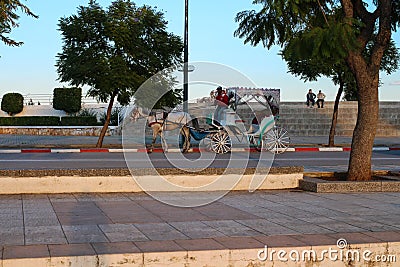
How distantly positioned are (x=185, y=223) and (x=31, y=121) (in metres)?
34.7

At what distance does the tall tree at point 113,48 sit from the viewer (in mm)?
24609

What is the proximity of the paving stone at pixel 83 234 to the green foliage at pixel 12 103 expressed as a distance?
125ft

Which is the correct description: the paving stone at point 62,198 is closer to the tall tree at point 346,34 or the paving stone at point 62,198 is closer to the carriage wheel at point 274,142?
the tall tree at point 346,34

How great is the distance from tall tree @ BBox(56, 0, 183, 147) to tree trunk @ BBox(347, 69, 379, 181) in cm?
1339

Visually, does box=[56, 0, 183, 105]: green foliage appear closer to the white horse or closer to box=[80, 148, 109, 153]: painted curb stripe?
box=[80, 148, 109, 153]: painted curb stripe

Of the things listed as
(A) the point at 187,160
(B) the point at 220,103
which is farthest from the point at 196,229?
(B) the point at 220,103

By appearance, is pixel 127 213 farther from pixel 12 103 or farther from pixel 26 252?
pixel 12 103

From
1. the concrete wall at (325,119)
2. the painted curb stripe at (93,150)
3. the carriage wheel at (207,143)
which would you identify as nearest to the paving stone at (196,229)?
the carriage wheel at (207,143)

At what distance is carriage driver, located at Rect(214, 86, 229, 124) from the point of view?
21014 mm

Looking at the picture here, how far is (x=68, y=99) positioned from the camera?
44.1m

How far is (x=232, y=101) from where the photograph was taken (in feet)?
84.7

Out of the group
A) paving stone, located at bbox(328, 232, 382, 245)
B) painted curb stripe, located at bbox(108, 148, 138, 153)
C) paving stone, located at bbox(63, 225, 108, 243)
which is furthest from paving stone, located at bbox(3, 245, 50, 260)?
painted curb stripe, located at bbox(108, 148, 138, 153)

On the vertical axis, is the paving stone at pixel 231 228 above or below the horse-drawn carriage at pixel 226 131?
below

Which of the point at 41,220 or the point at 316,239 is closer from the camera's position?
the point at 316,239
